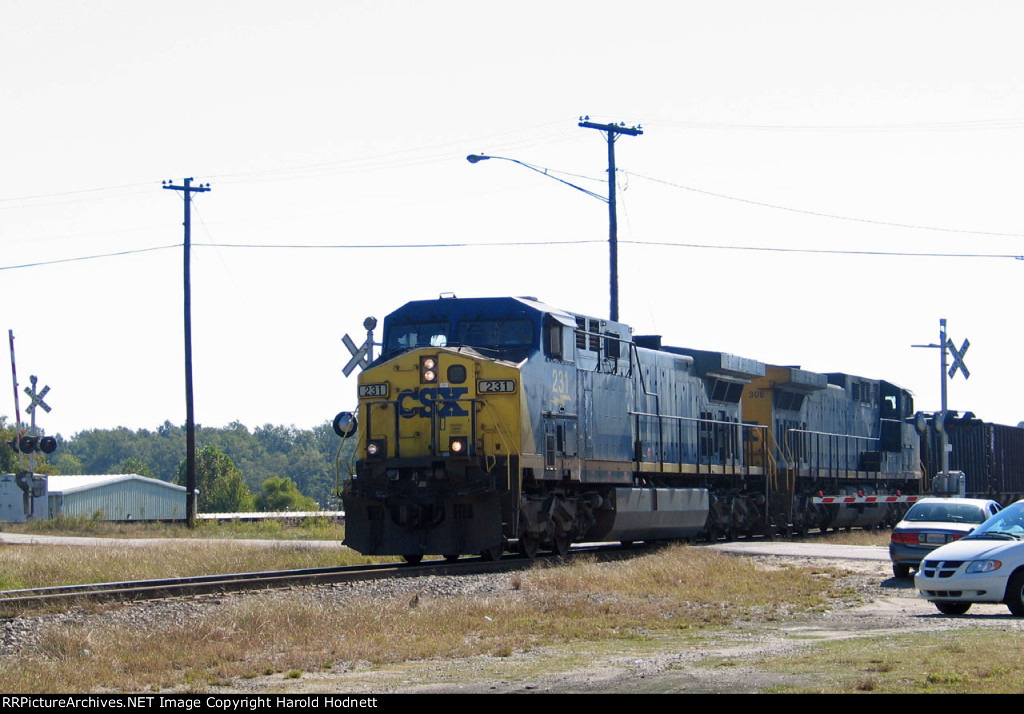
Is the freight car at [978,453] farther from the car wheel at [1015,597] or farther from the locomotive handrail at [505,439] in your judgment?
the car wheel at [1015,597]

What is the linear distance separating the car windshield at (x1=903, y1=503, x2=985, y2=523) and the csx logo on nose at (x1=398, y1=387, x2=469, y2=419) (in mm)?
7685

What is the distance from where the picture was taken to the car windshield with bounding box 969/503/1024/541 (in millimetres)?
Answer: 14758

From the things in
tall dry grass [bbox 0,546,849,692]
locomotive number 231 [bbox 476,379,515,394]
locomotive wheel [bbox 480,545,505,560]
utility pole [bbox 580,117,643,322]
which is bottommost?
tall dry grass [bbox 0,546,849,692]

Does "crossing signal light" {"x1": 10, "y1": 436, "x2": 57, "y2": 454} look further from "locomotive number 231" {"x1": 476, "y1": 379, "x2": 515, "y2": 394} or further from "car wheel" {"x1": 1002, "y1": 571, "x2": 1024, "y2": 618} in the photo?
"car wheel" {"x1": 1002, "y1": 571, "x2": 1024, "y2": 618}

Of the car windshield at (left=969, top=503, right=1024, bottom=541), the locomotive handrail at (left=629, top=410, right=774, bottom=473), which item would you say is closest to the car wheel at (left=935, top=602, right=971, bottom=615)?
the car windshield at (left=969, top=503, right=1024, bottom=541)

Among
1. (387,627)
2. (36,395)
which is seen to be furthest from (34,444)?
(387,627)

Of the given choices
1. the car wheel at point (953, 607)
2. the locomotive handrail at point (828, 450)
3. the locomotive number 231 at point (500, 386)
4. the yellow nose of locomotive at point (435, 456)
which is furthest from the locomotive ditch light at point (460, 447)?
the locomotive handrail at point (828, 450)

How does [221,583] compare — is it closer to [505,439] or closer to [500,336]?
[505,439]

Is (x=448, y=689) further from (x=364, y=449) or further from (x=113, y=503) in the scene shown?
(x=113, y=503)

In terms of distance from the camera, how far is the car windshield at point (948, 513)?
20094 millimetres

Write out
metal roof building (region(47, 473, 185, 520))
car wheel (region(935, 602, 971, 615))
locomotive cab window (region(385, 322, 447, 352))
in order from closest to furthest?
car wheel (region(935, 602, 971, 615)), locomotive cab window (region(385, 322, 447, 352)), metal roof building (region(47, 473, 185, 520))

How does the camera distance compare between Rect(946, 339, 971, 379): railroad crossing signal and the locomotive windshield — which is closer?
the locomotive windshield
